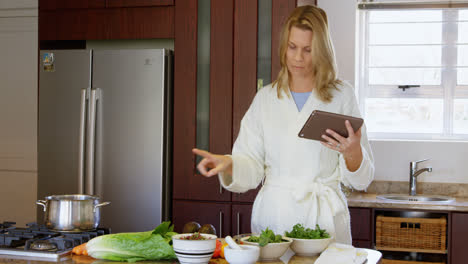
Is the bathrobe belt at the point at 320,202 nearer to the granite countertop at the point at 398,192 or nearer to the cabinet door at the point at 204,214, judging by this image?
the granite countertop at the point at 398,192

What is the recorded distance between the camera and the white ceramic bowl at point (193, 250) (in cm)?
164

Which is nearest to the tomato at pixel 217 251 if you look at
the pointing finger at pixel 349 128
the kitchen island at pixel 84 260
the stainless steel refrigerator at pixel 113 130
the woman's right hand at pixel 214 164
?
the kitchen island at pixel 84 260

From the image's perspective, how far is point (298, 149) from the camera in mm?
2260

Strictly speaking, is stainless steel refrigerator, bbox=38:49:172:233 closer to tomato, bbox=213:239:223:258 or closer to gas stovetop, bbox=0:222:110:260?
gas stovetop, bbox=0:222:110:260

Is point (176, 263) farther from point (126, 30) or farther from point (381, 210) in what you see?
point (126, 30)

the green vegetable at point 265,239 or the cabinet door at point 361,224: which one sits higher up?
the green vegetable at point 265,239

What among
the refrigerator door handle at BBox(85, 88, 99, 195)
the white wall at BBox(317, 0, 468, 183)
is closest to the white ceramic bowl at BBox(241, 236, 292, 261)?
the refrigerator door handle at BBox(85, 88, 99, 195)

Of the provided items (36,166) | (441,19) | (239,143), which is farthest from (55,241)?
(441,19)

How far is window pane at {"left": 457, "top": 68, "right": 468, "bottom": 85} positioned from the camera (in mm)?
3943

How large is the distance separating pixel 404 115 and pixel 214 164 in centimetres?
238

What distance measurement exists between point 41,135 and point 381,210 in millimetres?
2178

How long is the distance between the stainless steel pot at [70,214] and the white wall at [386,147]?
7.71 ft

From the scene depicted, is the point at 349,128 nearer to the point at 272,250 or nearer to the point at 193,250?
the point at 272,250

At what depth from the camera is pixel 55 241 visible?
1927mm
